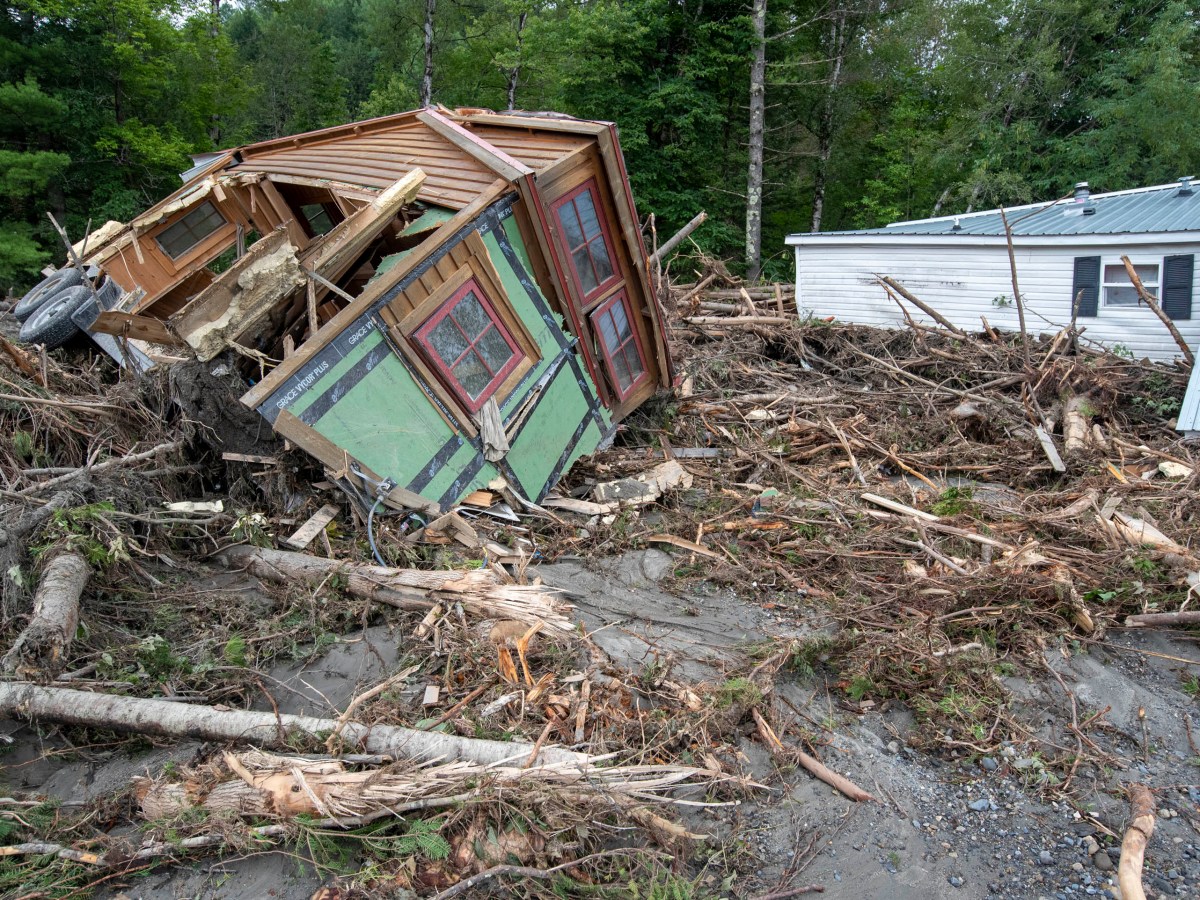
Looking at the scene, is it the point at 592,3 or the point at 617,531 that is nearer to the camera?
the point at 617,531

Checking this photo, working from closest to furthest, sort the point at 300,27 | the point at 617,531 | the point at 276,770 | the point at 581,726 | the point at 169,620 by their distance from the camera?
the point at 276,770 < the point at 581,726 < the point at 169,620 < the point at 617,531 < the point at 300,27

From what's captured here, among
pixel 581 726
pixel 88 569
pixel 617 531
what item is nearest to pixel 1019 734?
pixel 581 726

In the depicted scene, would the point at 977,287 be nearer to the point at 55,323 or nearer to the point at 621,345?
the point at 621,345

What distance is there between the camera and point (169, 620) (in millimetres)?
5656

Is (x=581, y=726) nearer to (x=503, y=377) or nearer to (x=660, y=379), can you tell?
(x=503, y=377)

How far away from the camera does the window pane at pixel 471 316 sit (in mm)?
7359

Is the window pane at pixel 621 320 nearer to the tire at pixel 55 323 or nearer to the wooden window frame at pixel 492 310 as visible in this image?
the wooden window frame at pixel 492 310

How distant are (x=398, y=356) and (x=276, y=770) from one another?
3832 mm

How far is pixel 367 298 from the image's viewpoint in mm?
6449

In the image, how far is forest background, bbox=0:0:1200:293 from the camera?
2120 cm

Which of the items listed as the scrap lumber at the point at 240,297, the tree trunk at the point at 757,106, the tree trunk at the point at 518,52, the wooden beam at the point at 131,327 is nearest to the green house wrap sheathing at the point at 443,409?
the scrap lumber at the point at 240,297

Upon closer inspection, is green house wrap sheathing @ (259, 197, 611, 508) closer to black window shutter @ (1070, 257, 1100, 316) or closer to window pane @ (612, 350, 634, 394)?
window pane @ (612, 350, 634, 394)

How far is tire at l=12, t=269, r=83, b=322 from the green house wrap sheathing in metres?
5.66

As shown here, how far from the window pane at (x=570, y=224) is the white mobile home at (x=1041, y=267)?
30.5 ft
